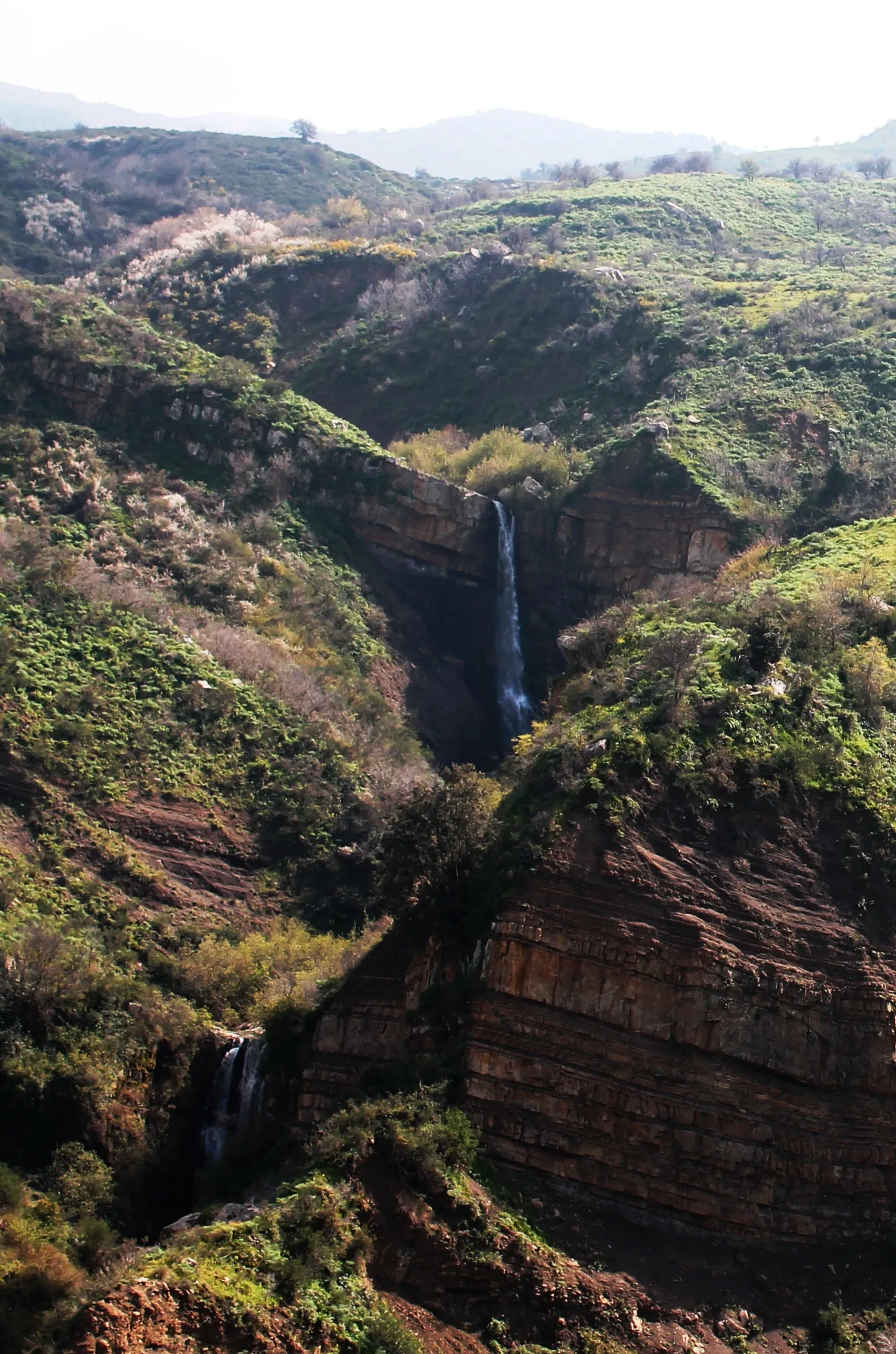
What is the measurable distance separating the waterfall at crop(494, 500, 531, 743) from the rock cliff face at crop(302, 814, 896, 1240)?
24146 millimetres

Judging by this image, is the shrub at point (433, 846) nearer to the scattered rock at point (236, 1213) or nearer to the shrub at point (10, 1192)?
the scattered rock at point (236, 1213)

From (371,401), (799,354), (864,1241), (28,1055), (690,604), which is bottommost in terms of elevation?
(28,1055)

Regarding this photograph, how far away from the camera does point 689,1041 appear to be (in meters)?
21.5

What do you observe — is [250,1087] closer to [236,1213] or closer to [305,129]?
[236,1213]

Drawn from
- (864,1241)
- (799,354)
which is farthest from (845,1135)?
(799,354)

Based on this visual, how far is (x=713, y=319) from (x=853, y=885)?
4205 centimetres

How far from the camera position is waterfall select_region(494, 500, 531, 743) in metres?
47.6

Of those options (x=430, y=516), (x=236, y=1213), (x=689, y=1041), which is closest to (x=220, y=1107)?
(x=236, y=1213)

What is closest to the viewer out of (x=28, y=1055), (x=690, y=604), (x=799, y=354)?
(x=28, y=1055)

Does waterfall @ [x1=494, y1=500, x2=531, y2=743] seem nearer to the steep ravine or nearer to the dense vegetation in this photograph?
the steep ravine

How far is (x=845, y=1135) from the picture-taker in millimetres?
21391

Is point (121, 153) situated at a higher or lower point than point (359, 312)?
higher

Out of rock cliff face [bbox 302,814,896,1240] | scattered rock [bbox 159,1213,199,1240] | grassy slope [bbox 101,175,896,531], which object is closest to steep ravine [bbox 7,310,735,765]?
grassy slope [bbox 101,175,896,531]

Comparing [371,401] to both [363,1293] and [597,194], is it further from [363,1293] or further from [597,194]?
[363,1293]
